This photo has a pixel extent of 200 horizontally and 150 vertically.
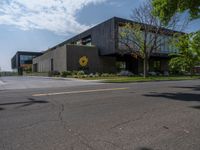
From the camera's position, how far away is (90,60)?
154 feet

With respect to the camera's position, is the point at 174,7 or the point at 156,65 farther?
the point at 156,65

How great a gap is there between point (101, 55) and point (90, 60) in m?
2.60

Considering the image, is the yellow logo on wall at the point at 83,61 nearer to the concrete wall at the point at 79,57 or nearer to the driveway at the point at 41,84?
the concrete wall at the point at 79,57

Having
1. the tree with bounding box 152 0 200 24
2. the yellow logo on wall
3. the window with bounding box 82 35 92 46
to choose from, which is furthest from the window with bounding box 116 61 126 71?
the tree with bounding box 152 0 200 24

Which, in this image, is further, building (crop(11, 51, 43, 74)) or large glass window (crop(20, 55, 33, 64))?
large glass window (crop(20, 55, 33, 64))

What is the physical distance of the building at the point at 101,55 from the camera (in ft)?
141

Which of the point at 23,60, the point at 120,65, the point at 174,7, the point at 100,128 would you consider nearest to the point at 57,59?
the point at 120,65

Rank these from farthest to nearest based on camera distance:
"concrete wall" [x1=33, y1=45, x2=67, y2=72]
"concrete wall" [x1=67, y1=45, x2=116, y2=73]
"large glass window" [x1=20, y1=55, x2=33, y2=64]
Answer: "large glass window" [x1=20, y1=55, x2=33, y2=64] < "concrete wall" [x1=33, y1=45, x2=67, y2=72] < "concrete wall" [x1=67, y1=45, x2=116, y2=73]

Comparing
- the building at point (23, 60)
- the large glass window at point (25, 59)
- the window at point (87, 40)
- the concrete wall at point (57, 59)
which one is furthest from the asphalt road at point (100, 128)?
the large glass window at point (25, 59)

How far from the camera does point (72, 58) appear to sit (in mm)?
45188

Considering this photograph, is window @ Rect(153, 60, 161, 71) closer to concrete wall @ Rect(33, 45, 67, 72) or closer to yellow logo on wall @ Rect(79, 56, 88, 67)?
yellow logo on wall @ Rect(79, 56, 88, 67)

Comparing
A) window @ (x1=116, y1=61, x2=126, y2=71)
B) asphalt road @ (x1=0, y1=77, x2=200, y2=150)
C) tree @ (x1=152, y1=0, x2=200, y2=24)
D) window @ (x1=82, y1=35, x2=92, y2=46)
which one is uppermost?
window @ (x1=82, y1=35, x2=92, y2=46)

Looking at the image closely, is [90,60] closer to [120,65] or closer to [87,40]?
[120,65]

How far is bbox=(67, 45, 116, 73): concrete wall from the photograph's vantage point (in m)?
45.0
